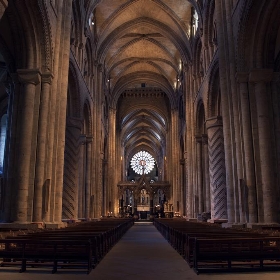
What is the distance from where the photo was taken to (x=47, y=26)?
12828 mm

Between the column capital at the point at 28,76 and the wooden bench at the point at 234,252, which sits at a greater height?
the column capital at the point at 28,76

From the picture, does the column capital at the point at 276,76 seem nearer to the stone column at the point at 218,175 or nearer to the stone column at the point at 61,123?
the stone column at the point at 218,175

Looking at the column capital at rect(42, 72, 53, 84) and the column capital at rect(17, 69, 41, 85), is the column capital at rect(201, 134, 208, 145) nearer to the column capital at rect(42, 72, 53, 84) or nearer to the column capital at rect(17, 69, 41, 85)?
the column capital at rect(42, 72, 53, 84)

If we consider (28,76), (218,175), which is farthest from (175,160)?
(28,76)

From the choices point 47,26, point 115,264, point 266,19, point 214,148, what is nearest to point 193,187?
point 214,148

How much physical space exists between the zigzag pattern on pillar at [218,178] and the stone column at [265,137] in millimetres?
5112

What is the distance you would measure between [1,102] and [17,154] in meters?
12.2

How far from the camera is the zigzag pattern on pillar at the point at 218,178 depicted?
17.2 meters

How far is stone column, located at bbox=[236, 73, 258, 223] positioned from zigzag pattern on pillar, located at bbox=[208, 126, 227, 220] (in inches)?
188

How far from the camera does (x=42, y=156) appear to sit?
12375 mm

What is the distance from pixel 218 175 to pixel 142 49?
1975 centimetres

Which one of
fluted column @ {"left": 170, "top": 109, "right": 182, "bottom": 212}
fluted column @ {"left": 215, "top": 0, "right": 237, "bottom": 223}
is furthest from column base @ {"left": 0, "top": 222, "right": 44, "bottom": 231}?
fluted column @ {"left": 170, "top": 109, "right": 182, "bottom": 212}

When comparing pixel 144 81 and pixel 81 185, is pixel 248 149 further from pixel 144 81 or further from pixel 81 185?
pixel 144 81

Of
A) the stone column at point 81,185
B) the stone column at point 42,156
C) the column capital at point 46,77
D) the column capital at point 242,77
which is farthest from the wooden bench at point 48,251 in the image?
the stone column at point 81,185
